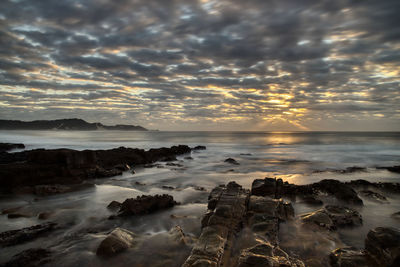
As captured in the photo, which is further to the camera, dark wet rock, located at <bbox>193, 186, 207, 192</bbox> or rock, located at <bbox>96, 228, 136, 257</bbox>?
dark wet rock, located at <bbox>193, 186, 207, 192</bbox>

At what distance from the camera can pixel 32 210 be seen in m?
6.54

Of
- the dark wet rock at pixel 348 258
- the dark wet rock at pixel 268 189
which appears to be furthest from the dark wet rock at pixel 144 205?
the dark wet rock at pixel 348 258

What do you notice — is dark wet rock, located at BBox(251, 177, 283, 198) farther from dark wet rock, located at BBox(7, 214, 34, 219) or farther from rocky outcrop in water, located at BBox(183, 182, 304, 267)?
dark wet rock, located at BBox(7, 214, 34, 219)

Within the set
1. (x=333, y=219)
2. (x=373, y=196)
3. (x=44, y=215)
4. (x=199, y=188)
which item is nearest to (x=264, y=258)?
(x=333, y=219)

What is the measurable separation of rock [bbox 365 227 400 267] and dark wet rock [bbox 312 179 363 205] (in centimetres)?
396

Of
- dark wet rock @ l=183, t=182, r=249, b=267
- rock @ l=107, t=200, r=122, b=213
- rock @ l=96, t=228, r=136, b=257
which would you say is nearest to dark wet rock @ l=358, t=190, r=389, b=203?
dark wet rock @ l=183, t=182, r=249, b=267

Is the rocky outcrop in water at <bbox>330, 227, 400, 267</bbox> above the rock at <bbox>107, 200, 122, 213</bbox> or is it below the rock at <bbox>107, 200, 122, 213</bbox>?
above

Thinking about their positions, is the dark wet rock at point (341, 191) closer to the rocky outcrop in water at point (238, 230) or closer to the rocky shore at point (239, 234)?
the rocky shore at point (239, 234)

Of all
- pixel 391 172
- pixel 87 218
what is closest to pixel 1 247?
pixel 87 218

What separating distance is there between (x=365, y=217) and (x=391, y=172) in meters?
10.2

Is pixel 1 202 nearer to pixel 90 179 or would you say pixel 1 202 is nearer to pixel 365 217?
pixel 90 179

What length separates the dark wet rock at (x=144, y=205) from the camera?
20.4ft

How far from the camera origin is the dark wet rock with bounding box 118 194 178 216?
6.23 m

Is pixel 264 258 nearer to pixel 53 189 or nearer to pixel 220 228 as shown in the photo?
Answer: pixel 220 228
